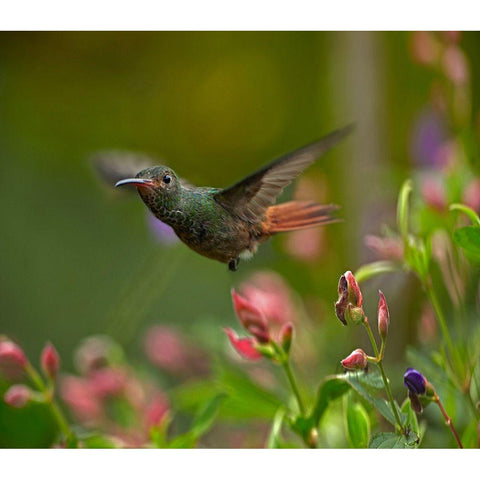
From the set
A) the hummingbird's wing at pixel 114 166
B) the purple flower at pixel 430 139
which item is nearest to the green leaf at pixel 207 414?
the hummingbird's wing at pixel 114 166

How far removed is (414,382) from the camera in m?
0.50

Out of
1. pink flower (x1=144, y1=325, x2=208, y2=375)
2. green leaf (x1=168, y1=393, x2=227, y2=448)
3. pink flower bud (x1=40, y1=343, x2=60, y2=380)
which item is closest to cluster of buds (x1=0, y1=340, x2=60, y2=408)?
pink flower bud (x1=40, y1=343, x2=60, y2=380)

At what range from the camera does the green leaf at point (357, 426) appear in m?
0.57

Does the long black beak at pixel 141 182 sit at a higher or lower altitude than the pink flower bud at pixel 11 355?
higher

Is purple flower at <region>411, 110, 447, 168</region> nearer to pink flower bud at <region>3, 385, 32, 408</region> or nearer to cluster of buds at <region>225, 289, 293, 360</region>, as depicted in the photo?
cluster of buds at <region>225, 289, 293, 360</region>

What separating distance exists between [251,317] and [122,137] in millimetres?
2215

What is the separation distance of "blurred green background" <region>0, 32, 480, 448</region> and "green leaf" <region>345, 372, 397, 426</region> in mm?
1550

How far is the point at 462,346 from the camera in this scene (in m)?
0.74

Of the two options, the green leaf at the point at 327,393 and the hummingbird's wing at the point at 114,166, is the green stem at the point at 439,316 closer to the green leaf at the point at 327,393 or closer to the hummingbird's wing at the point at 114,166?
the green leaf at the point at 327,393

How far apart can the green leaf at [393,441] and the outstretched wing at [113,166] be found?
14.2 inches

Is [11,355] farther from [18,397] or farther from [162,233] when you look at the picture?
[162,233]

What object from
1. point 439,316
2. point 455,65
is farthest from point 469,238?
point 455,65

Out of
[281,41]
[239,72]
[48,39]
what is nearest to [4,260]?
[48,39]

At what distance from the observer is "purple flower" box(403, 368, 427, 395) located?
50 centimetres
